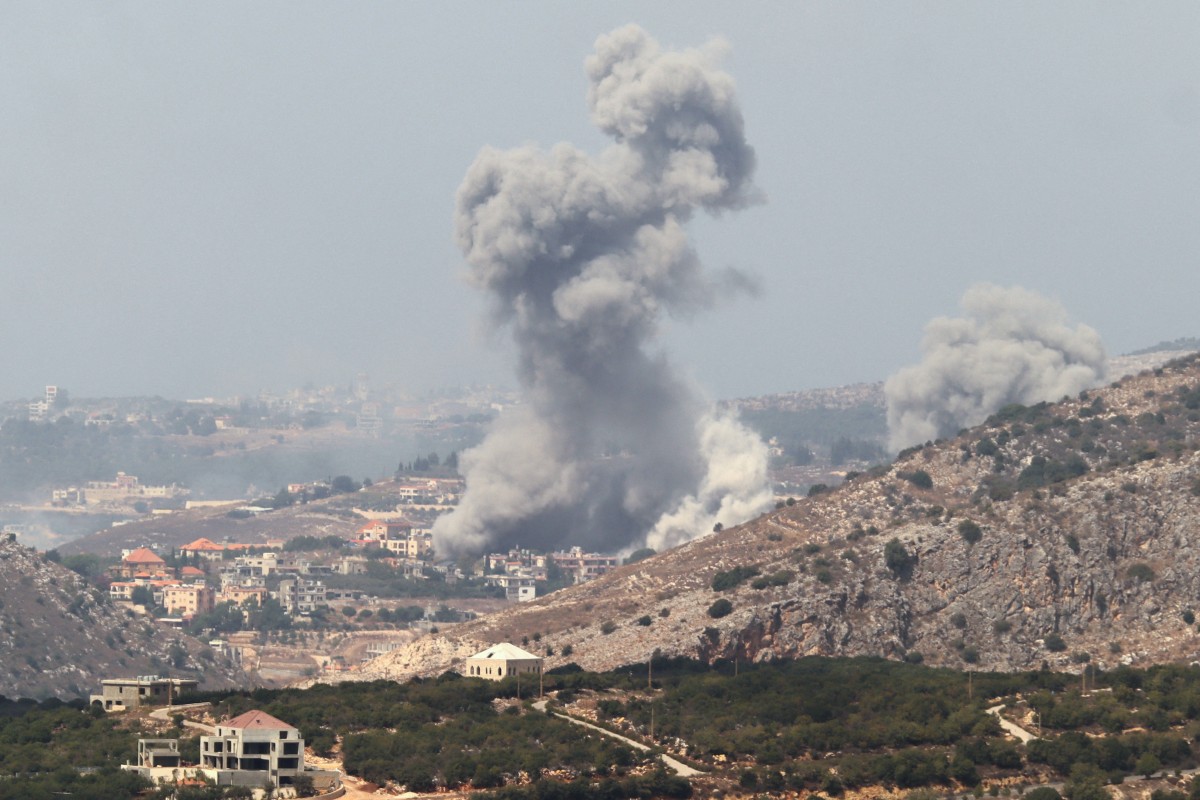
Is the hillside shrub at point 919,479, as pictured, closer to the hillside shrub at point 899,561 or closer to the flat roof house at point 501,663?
the hillside shrub at point 899,561

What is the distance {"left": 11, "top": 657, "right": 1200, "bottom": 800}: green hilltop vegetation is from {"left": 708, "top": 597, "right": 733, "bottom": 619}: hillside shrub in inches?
616

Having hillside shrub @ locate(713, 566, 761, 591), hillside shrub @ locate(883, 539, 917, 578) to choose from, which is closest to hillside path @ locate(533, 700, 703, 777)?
hillside shrub @ locate(713, 566, 761, 591)

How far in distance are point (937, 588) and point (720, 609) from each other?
1158 centimetres

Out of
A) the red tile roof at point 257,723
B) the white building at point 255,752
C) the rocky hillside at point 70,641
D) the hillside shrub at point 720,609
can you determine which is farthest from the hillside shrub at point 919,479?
the white building at point 255,752

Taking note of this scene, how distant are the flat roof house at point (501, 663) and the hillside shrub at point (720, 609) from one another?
1055 cm

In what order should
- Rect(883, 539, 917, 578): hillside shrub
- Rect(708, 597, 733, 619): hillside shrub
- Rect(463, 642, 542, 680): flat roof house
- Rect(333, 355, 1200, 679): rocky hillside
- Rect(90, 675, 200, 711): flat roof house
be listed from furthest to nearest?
1. Rect(883, 539, 917, 578): hillside shrub
2. Rect(708, 597, 733, 619): hillside shrub
3. Rect(333, 355, 1200, 679): rocky hillside
4. Rect(463, 642, 542, 680): flat roof house
5. Rect(90, 675, 200, 711): flat roof house

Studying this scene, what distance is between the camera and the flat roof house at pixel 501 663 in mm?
142625

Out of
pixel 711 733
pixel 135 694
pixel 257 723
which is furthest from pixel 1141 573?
pixel 257 723

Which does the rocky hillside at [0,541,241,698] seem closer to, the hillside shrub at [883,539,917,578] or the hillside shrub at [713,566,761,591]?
the hillside shrub at [713,566,761,591]

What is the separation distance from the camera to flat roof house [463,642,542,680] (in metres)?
143

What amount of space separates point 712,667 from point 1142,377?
176ft

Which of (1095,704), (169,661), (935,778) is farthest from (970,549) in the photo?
(169,661)

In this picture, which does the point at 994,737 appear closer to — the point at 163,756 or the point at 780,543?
the point at 163,756

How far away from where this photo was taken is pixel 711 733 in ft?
387
